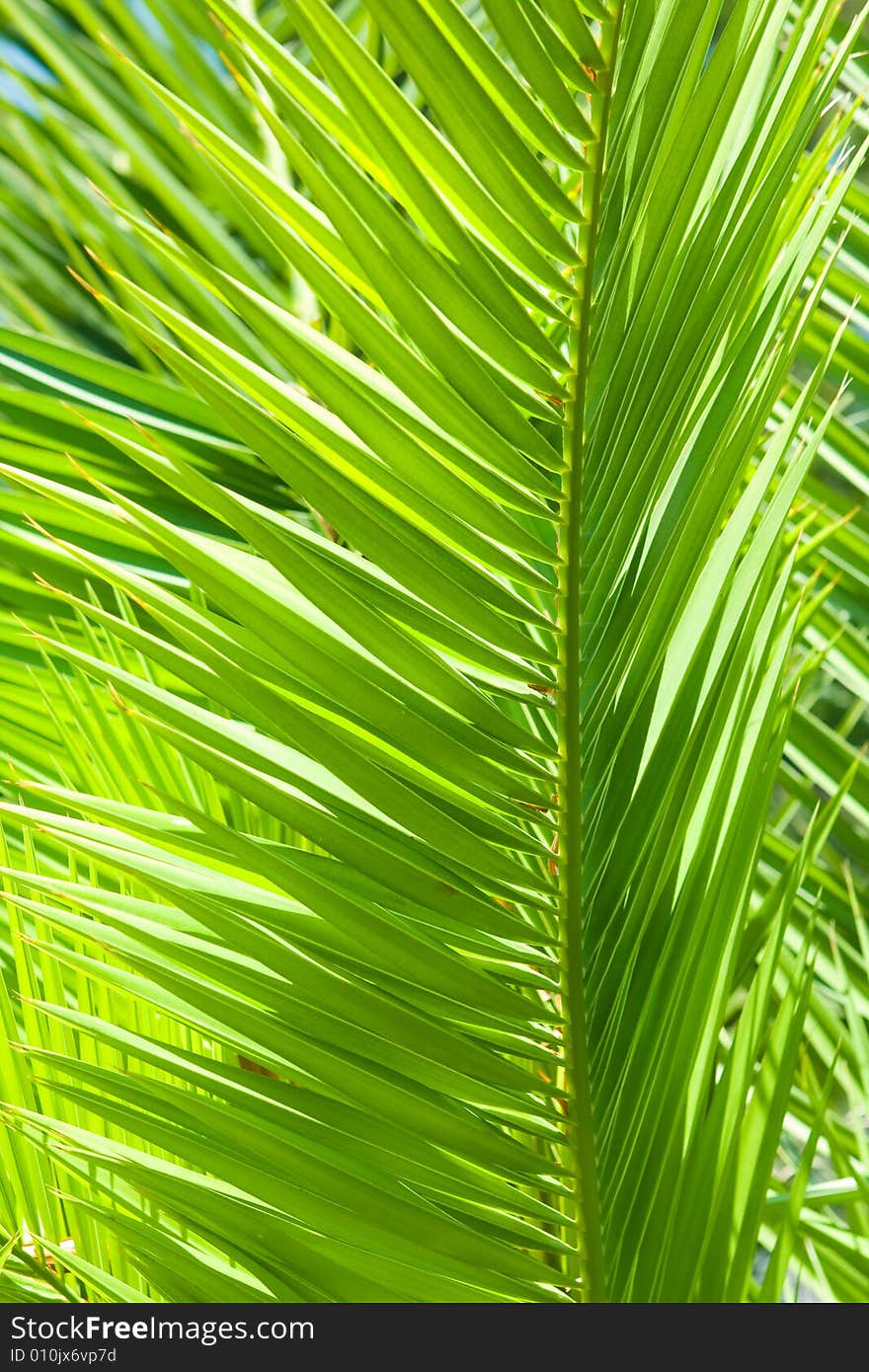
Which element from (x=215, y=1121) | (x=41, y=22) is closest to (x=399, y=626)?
(x=215, y=1121)

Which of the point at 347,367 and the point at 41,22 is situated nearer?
the point at 347,367

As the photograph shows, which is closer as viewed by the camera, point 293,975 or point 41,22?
point 293,975

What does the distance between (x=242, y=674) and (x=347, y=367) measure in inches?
4.3

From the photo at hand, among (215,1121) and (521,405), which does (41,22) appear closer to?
(521,405)

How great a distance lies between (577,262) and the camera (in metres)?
0.42

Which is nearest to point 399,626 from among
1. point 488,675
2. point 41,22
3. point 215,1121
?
point 488,675

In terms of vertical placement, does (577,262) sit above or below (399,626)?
above

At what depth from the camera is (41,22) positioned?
1039 millimetres

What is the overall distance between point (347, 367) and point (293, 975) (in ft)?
0.68
